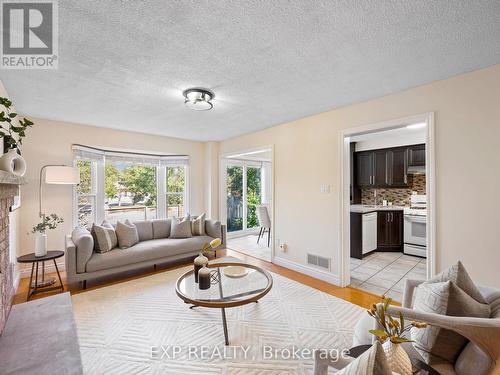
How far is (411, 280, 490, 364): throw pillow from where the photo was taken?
3.78 feet

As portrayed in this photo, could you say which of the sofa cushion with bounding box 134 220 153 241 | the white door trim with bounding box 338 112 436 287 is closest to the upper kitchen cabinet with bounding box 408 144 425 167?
the white door trim with bounding box 338 112 436 287

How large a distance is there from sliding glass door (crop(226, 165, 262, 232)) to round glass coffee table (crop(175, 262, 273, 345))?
12.3 feet

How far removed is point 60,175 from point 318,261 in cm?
397

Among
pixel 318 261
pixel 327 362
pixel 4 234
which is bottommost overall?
pixel 318 261

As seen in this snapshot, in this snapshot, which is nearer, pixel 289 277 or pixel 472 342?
pixel 472 342

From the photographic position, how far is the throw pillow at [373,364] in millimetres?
648

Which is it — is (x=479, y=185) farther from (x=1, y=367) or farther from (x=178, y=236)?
(x=178, y=236)

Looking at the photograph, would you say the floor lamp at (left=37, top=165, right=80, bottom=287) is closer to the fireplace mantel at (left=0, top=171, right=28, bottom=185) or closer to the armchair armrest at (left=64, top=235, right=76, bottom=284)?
the armchair armrest at (left=64, top=235, right=76, bottom=284)

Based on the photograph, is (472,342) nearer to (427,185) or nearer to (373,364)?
(373,364)

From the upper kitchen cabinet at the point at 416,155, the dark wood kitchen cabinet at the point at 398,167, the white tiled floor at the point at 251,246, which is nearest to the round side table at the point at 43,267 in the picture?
the white tiled floor at the point at 251,246

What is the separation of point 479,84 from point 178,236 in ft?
14.8

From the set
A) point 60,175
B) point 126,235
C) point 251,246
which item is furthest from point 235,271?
point 251,246

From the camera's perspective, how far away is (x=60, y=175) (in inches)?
128

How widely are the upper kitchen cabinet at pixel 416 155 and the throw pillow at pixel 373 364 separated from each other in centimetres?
524
